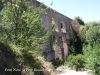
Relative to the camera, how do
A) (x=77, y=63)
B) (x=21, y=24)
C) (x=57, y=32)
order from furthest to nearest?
(x=57, y=32) → (x=77, y=63) → (x=21, y=24)

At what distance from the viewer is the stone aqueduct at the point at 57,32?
47.3ft

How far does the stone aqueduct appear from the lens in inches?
568

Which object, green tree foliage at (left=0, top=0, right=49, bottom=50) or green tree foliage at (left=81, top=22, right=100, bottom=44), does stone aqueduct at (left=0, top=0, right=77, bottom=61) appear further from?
green tree foliage at (left=0, top=0, right=49, bottom=50)

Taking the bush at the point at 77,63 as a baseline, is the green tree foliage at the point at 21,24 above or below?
above

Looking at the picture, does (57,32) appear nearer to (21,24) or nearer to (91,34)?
(91,34)

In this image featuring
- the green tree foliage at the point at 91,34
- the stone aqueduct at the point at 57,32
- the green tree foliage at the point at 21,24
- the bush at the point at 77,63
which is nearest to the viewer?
the green tree foliage at the point at 21,24

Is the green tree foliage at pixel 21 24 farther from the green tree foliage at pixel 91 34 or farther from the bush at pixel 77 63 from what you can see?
the green tree foliage at pixel 91 34

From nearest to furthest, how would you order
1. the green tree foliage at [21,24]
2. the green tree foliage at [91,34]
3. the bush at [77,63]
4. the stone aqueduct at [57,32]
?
the green tree foliage at [21,24] < the bush at [77,63] < the stone aqueduct at [57,32] < the green tree foliage at [91,34]

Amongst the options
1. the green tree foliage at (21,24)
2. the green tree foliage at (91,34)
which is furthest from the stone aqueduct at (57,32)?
the green tree foliage at (21,24)

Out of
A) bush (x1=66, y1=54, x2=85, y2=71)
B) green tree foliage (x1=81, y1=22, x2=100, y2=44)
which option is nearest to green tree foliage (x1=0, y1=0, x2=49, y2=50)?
bush (x1=66, y1=54, x2=85, y2=71)

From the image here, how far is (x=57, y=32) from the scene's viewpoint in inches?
688

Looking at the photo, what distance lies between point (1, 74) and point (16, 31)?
2.31 meters

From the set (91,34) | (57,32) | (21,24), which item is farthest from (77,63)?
(21,24)

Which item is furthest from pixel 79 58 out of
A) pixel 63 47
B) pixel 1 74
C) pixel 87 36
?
pixel 1 74
